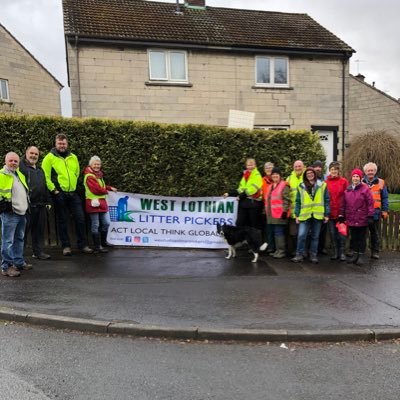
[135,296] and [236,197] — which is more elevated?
[236,197]

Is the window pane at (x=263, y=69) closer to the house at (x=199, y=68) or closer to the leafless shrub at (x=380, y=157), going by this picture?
the house at (x=199, y=68)

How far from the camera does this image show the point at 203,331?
467cm

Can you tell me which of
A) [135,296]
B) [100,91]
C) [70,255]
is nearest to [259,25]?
[100,91]

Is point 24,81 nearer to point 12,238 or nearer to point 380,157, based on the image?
point 380,157

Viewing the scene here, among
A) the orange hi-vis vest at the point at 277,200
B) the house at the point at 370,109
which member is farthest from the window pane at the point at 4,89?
the house at the point at 370,109

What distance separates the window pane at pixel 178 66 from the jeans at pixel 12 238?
11.8 meters

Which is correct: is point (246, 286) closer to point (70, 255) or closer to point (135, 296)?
point (135, 296)

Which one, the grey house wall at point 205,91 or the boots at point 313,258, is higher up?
the grey house wall at point 205,91

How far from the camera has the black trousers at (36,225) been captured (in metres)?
7.32

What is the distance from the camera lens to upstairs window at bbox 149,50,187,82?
55.6 feet

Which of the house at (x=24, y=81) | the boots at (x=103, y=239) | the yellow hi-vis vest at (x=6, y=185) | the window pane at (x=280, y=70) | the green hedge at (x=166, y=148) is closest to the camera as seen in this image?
the yellow hi-vis vest at (x=6, y=185)

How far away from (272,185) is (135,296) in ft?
12.2

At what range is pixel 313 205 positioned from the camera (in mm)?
7852

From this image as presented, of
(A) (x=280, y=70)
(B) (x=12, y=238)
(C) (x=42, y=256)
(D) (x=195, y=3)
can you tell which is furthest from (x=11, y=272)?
(D) (x=195, y=3)
